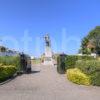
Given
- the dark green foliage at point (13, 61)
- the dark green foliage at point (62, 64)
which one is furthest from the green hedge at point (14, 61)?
the dark green foliage at point (62, 64)

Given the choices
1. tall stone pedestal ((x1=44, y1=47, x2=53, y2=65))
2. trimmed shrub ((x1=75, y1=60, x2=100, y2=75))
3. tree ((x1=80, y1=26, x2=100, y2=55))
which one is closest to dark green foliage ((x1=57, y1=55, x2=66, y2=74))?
trimmed shrub ((x1=75, y1=60, x2=100, y2=75))

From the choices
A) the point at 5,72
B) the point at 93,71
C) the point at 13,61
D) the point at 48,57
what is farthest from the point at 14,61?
the point at 48,57

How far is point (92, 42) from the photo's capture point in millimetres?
76562

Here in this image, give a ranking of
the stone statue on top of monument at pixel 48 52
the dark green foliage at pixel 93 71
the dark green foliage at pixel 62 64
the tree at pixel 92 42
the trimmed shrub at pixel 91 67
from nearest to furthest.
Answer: the dark green foliage at pixel 93 71 < the trimmed shrub at pixel 91 67 < the dark green foliage at pixel 62 64 < the stone statue on top of monument at pixel 48 52 < the tree at pixel 92 42

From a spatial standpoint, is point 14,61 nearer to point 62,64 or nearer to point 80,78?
point 62,64

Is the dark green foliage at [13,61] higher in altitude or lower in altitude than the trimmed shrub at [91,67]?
higher

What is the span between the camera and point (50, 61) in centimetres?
5928

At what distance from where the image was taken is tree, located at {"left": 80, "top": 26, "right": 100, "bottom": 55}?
73.0m

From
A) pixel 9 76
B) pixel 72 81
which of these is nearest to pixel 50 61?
pixel 9 76

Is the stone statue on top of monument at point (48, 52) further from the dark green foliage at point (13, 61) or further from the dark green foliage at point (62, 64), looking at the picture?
the dark green foliage at point (13, 61)

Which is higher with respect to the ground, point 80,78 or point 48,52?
point 48,52

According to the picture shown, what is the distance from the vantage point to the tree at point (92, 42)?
73.0 meters

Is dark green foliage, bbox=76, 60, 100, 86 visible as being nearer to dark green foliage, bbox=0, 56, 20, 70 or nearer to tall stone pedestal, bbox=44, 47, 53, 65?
dark green foliage, bbox=0, 56, 20, 70

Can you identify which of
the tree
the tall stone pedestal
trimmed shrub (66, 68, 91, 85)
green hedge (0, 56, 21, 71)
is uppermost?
the tree
